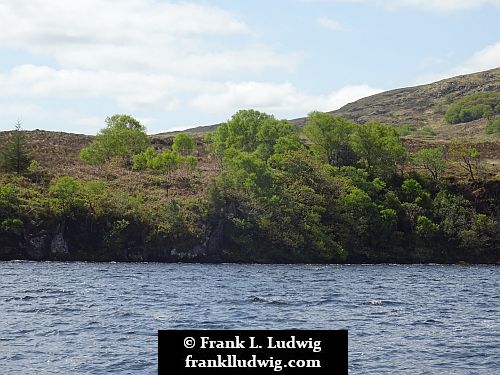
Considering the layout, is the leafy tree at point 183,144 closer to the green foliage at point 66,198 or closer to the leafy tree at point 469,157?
the green foliage at point 66,198

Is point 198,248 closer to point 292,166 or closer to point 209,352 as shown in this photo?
point 292,166

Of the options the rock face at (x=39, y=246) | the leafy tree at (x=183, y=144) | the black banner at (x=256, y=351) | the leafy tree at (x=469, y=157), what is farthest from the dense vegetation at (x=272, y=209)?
the black banner at (x=256, y=351)

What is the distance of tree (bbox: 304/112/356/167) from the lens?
129500 millimetres

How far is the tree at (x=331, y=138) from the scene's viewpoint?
129500 millimetres

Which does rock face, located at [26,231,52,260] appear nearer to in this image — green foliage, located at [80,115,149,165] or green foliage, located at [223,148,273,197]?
green foliage, located at [223,148,273,197]

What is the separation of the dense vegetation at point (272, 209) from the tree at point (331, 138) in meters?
0.17

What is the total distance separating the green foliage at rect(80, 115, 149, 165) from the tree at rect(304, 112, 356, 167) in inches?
1329

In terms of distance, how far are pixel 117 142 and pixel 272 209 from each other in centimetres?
4002

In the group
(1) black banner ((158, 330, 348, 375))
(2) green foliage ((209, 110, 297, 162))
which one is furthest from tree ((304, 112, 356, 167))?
(1) black banner ((158, 330, 348, 375))

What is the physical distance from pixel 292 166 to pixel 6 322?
79585 millimetres

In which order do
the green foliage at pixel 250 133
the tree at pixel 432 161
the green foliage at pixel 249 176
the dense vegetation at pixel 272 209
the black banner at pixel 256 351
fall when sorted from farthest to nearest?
1. the green foliage at pixel 250 133
2. the tree at pixel 432 161
3. the green foliage at pixel 249 176
4. the dense vegetation at pixel 272 209
5. the black banner at pixel 256 351

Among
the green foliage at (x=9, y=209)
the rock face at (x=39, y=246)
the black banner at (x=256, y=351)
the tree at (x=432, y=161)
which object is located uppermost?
the tree at (x=432, y=161)

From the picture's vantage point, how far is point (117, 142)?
139 metres

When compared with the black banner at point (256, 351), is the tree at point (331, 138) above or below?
above
